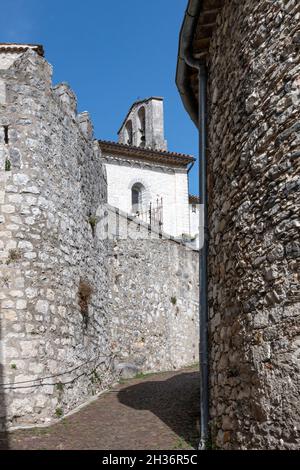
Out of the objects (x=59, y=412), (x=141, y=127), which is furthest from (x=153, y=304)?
(x=141, y=127)

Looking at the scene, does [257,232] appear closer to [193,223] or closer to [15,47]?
[15,47]

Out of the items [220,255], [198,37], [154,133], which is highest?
[154,133]

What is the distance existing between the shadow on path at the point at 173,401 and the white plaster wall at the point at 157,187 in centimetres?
1942

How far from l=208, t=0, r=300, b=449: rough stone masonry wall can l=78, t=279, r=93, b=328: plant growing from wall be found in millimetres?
3609

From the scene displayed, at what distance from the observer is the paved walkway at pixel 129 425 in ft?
21.5

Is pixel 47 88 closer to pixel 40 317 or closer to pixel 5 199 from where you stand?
pixel 5 199

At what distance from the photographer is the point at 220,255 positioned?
602 cm

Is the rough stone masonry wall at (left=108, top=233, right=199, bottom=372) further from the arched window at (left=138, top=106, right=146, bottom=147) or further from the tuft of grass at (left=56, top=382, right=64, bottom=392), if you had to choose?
the arched window at (left=138, top=106, right=146, bottom=147)

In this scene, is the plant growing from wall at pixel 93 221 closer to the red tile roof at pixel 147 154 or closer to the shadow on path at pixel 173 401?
the shadow on path at pixel 173 401

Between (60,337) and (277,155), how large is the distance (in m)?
4.80

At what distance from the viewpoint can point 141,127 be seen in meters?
40.2

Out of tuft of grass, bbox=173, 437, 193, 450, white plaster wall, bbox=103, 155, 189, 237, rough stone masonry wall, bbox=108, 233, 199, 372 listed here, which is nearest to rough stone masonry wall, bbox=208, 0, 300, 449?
tuft of grass, bbox=173, 437, 193, 450

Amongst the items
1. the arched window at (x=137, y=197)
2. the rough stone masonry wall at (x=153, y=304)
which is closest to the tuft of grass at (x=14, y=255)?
the rough stone masonry wall at (x=153, y=304)

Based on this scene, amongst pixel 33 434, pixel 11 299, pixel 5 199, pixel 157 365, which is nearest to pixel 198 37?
pixel 5 199
